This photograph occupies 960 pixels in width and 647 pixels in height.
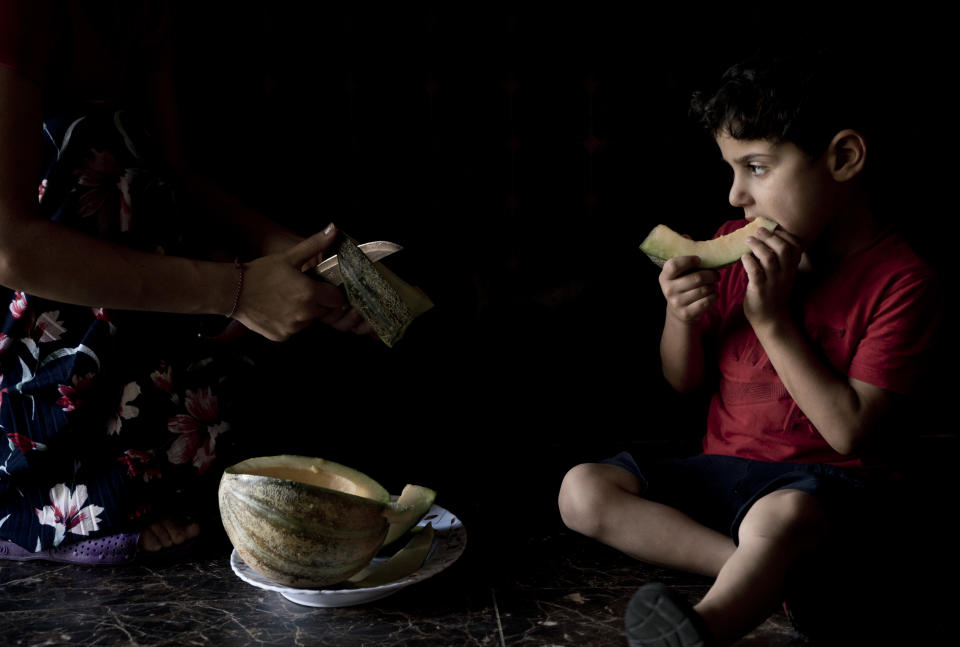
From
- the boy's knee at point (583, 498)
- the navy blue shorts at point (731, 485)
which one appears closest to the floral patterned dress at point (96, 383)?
the boy's knee at point (583, 498)

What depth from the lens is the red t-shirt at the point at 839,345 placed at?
139cm

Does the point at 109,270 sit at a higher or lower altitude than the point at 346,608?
higher

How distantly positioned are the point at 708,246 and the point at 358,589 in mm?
811

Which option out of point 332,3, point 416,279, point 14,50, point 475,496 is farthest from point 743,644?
point 332,3

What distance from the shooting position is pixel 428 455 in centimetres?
212

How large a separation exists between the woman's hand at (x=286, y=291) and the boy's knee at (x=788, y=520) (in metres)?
0.75

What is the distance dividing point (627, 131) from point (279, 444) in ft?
3.73

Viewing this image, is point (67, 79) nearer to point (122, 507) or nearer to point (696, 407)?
point (122, 507)

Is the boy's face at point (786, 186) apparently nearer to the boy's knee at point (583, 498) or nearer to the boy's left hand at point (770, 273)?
the boy's left hand at point (770, 273)

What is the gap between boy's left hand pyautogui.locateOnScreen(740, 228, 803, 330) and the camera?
4.53 ft

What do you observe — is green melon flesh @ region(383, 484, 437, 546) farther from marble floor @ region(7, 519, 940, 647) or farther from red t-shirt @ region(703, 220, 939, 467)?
red t-shirt @ region(703, 220, 939, 467)

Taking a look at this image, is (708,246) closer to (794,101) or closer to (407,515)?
(794,101)

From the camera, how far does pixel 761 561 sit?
3.87 feet

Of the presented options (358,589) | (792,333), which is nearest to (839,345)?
(792,333)
